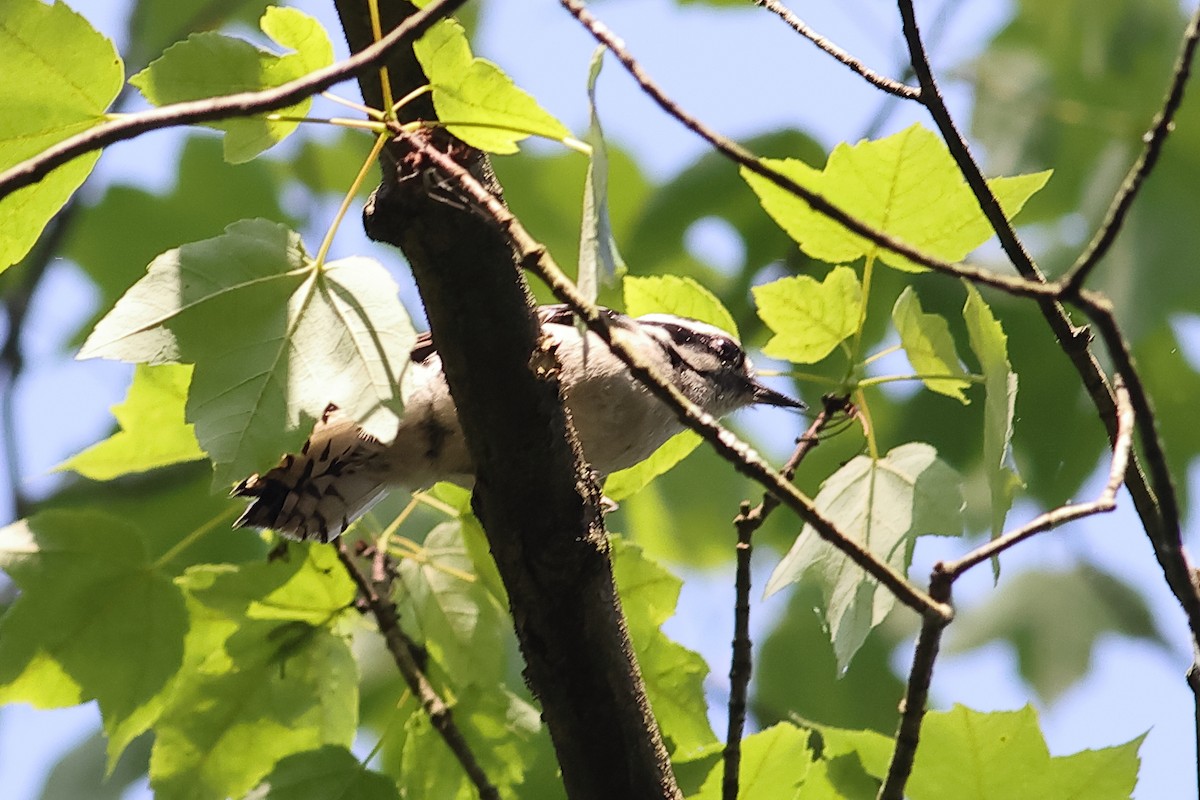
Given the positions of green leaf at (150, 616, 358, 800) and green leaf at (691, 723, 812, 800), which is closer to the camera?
green leaf at (691, 723, 812, 800)

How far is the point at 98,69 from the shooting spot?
1335 mm

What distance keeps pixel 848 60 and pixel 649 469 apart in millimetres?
737

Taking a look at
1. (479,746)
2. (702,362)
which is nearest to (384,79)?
(479,746)

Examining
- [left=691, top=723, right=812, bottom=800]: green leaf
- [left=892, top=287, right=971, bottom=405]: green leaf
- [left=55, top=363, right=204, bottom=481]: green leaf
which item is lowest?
[left=691, top=723, right=812, bottom=800]: green leaf

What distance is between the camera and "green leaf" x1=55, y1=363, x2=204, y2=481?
1.89 meters

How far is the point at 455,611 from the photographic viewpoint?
6.25ft

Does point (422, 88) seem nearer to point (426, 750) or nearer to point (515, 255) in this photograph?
point (515, 255)

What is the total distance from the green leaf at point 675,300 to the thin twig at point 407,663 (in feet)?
1.78

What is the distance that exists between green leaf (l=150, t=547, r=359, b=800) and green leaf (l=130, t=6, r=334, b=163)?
67 cm

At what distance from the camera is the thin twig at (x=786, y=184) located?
1.04 metres

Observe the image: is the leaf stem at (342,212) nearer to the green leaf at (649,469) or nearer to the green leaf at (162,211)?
the green leaf at (649,469)

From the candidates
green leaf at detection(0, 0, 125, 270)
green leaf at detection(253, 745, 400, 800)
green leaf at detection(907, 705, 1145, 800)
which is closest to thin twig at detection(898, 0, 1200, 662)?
green leaf at detection(907, 705, 1145, 800)

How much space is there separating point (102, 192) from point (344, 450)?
171 centimetres

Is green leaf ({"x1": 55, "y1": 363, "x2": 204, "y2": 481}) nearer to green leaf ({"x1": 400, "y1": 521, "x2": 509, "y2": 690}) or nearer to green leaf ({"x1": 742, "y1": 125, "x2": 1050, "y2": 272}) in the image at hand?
green leaf ({"x1": 400, "y1": 521, "x2": 509, "y2": 690})
